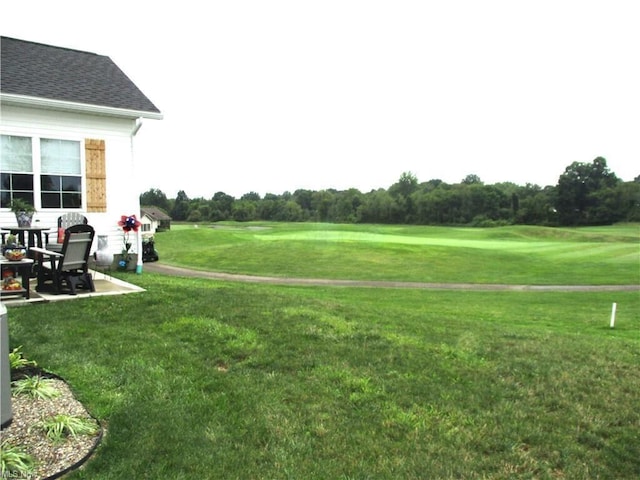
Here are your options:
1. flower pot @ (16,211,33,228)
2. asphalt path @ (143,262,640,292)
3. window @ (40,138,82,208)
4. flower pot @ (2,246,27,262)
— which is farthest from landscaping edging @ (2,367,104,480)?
asphalt path @ (143,262,640,292)

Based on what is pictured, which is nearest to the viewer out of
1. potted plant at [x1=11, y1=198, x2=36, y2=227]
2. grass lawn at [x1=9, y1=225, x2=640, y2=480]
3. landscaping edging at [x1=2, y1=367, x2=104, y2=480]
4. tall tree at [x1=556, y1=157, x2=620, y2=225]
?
landscaping edging at [x1=2, y1=367, x2=104, y2=480]

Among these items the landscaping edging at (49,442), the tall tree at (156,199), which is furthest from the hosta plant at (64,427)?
the tall tree at (156,199)

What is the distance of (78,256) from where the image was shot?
6539 millimetres

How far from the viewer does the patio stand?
19.2 feet

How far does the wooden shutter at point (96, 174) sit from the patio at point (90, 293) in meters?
1.93

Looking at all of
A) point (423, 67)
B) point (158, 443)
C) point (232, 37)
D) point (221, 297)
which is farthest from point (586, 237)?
point (158, 443)

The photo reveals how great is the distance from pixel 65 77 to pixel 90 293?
587 cm

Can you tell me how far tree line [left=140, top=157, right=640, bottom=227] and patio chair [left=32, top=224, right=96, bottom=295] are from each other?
5158 cm

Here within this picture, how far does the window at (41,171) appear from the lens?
846 cm

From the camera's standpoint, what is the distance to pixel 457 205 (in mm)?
67562

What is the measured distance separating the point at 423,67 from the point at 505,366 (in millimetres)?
20749

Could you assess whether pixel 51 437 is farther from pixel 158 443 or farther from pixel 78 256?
pixel 78 256

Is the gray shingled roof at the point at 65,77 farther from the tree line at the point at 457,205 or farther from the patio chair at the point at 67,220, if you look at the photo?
the tree line at the point at 457,205

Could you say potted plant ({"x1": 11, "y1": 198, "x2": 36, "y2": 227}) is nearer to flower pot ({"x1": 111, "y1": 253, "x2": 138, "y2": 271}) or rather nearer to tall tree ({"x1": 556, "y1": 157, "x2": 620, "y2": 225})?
flower pot ({"x1": 111, "y1": 253, "x2": 138, "y2": 271})
